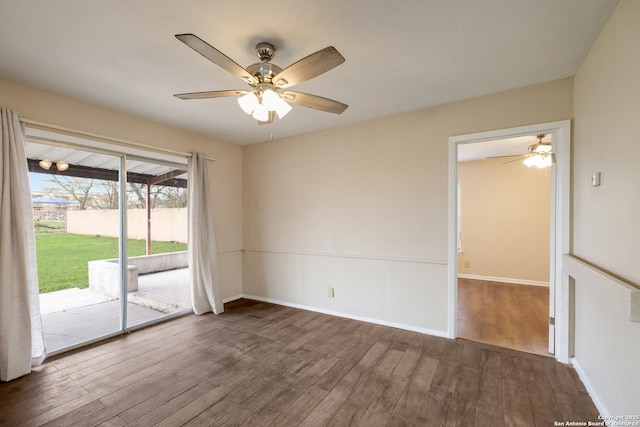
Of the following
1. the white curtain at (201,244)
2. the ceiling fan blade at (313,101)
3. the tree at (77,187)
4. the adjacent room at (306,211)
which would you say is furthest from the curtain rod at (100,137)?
the ceiling fan blade at (313,101)

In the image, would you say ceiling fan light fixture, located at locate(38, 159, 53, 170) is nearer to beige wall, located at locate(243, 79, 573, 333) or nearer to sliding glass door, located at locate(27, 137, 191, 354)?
sliding glass door, located at locate(27, 137, 191, 354)

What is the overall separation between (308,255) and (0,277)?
302 cm

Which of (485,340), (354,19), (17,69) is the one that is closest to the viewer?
(354,19)

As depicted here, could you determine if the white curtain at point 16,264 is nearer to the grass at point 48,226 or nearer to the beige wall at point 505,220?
the grass at point 48,226

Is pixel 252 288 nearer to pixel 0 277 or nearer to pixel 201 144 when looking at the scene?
pixel 201 144

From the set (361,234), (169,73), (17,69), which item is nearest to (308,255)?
(361,234)

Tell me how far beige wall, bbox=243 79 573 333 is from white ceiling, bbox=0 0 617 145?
0.34 meters

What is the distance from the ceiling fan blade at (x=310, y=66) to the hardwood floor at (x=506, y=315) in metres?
3.06

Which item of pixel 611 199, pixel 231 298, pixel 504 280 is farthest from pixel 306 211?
pixel 504 280

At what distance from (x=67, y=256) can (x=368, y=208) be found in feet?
11.0

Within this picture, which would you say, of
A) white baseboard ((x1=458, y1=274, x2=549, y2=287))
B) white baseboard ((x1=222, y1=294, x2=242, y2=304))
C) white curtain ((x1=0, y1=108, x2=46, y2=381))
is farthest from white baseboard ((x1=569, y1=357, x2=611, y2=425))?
white curtain ((x1=0, y1=108, x2=46, y2=381))

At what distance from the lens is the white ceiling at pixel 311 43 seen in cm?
161

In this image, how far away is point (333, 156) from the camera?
3.77m

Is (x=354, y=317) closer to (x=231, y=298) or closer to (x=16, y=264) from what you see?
(x=231, y=298)
